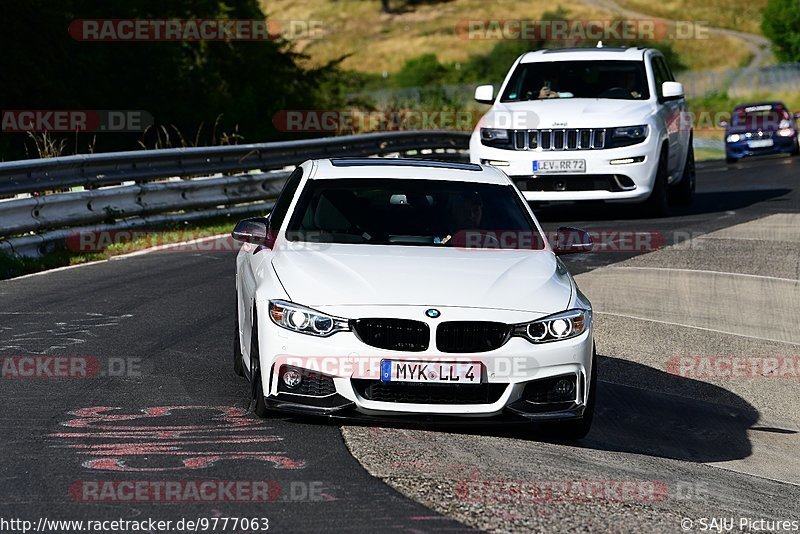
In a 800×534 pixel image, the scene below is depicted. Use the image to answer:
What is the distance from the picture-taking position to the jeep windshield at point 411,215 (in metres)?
8.55

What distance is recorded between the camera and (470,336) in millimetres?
7367

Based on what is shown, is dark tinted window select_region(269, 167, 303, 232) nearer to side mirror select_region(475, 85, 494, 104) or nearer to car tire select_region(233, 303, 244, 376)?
car tire select_region(233, 303, 244, 376)

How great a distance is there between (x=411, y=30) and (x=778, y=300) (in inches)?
4856

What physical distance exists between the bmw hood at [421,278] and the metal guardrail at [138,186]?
7288 millimetres

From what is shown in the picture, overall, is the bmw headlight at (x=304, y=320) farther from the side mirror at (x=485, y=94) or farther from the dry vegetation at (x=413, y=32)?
the dry vegetation at (x=413, y=32)

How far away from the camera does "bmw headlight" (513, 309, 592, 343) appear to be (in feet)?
24.3

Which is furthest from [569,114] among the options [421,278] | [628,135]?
[421,278]

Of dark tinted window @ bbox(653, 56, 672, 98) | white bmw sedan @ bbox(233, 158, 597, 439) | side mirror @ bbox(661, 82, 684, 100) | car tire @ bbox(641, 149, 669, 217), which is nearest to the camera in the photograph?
white bmw sedan @ bbox(233, 158, 597, 439)

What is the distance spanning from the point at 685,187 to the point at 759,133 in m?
16.2

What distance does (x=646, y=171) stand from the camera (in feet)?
57.6

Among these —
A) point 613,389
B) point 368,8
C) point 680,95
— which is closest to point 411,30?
point 368,8

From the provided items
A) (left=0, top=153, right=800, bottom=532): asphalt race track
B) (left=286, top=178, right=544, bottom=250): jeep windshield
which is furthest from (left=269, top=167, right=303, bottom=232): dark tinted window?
(left=0, top=153, right=800, bottom=532): asphalt race track

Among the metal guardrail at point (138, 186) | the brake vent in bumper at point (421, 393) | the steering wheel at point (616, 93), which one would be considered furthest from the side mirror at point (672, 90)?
the brake vent in bumper at point (421, 393)

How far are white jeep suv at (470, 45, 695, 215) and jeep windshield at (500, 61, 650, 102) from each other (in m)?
0.01
